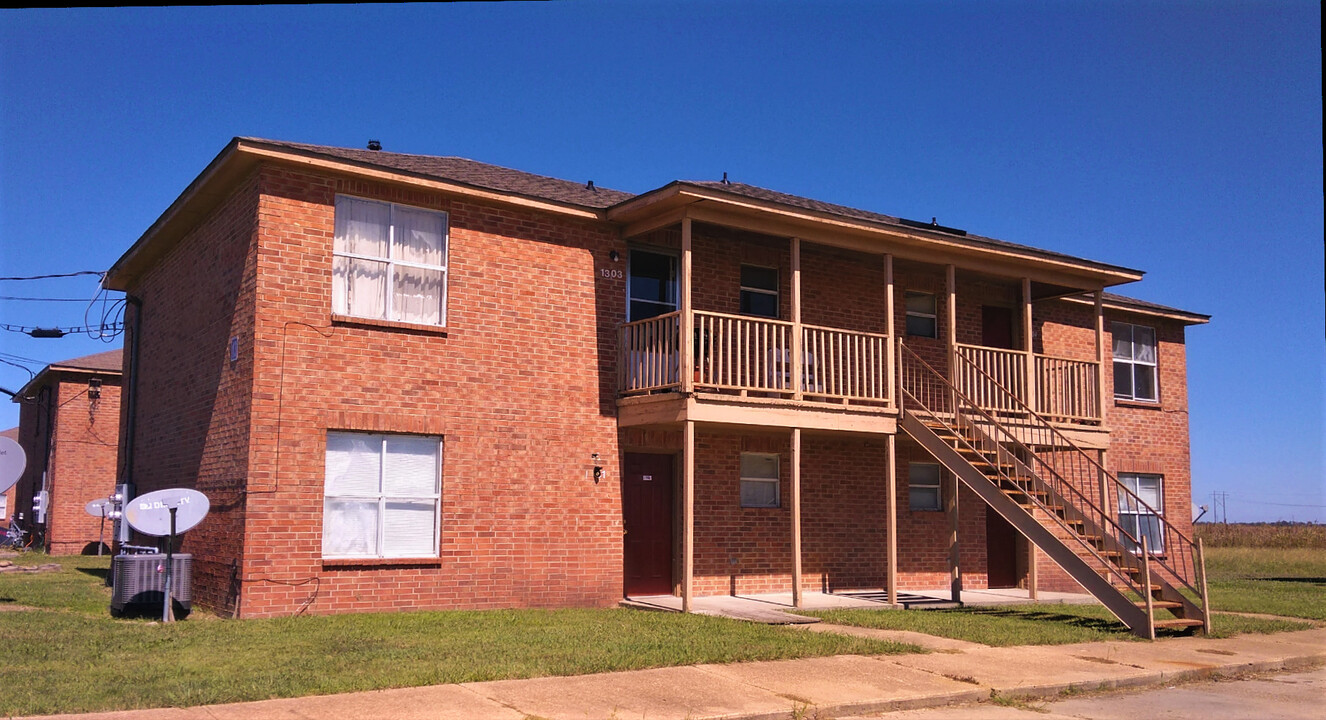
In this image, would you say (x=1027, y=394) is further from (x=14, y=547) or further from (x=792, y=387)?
(x=14, y=547)

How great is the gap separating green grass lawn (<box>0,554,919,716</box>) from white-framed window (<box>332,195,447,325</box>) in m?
3.78

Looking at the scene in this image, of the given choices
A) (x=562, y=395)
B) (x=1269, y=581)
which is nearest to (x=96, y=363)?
(x=562, y=395)

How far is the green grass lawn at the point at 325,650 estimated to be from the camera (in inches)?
328

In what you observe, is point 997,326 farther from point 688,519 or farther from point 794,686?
point 794,686

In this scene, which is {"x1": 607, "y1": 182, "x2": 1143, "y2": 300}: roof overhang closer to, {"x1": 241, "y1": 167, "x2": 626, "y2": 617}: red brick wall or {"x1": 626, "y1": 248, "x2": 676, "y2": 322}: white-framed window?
{"x1": 626, "y1": 248, "x2": 676, "y2": 322}: white-framed window

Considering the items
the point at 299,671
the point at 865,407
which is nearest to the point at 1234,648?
the point at 865,407

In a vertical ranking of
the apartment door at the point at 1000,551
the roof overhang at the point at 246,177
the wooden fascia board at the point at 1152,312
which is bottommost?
the apartment door at the point at 1000,551

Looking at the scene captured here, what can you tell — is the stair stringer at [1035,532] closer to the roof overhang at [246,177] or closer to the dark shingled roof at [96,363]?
the roof overhang at [246,177]

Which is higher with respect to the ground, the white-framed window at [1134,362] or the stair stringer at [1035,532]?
the white-framed window at [1134,362]

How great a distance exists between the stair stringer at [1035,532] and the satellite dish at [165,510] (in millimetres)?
9600

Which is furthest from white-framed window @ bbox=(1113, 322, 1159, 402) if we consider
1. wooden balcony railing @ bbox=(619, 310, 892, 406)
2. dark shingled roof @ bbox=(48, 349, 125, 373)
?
dark shingled roof @ bbox=(48, 349, 125, 373)

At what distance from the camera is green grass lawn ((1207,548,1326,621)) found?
58.3ft

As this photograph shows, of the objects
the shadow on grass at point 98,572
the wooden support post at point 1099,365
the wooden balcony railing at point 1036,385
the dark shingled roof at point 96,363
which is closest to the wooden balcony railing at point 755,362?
the wooden balcony railing at point 1036,385

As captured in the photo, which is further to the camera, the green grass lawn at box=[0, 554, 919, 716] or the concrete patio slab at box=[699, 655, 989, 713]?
the concrete patio slab at box=[699, 655, 989, 713]
